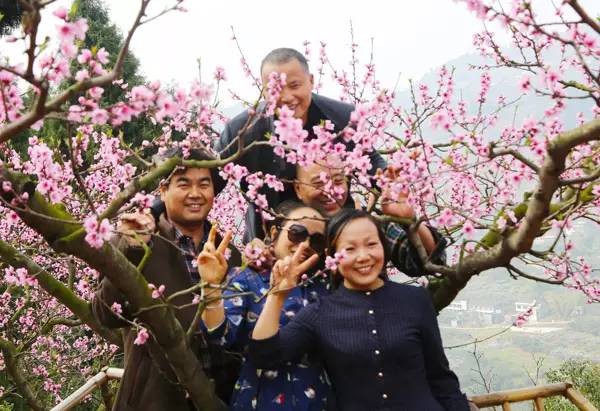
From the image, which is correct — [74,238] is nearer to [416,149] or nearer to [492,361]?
[416,149]

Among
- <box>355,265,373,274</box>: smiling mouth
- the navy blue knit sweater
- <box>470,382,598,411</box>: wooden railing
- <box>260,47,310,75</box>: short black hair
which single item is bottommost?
<box>470,382,598,411</box>: wooden railing

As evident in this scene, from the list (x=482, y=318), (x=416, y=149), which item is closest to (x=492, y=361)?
(x=482, y=318)

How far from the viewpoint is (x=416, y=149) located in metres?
2.76

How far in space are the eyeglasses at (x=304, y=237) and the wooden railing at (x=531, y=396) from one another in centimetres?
140

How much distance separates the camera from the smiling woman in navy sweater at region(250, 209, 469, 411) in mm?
2279

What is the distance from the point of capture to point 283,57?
3230 mm

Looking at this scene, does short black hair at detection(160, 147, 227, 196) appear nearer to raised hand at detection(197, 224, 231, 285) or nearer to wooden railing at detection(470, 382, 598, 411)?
raised hand at detection(197, 224, 231, 285)

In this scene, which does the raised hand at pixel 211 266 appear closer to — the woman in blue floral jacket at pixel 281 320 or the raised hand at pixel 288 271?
the woman in blue floral jacket at pixel 281 320

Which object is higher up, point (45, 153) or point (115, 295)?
point (45, 153)

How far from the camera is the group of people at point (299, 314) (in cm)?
229

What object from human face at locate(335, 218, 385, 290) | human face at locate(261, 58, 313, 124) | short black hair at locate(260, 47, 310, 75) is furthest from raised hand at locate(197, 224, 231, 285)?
short black hair at locate(260, 47, 310, 75)

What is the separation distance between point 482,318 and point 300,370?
61259 millimetres

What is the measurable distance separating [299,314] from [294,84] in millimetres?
1418

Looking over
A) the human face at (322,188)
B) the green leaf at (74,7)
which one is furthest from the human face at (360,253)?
the green leaf at (74,7)
